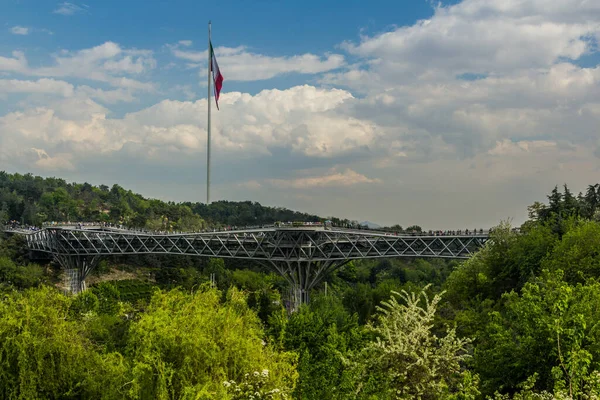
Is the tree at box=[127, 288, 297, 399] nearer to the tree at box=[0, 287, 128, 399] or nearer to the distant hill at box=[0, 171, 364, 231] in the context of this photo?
the tree at box=[0, 287, 128, 399]

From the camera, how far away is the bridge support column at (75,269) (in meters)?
83.5

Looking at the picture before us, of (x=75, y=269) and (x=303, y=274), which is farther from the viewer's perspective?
(x=75, y=269)

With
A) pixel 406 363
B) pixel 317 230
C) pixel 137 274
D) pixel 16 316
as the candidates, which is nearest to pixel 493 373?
pixel 406 363

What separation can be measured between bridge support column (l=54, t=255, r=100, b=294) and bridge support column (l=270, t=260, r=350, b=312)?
3669 centimetres

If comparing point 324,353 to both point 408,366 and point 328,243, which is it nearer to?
point 408,366

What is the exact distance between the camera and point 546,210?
43062 millimetres

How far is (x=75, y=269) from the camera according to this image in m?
84.0

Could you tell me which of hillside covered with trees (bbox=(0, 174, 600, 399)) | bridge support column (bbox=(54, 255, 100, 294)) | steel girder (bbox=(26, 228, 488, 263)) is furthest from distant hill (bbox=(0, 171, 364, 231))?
hillside covered with trees (bbox=(0, 174, 600, 399))

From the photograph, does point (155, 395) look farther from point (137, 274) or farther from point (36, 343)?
point (137, 274)

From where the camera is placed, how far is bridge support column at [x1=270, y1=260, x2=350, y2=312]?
60.1 m

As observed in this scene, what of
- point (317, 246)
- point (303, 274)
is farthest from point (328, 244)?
point (303, 274)

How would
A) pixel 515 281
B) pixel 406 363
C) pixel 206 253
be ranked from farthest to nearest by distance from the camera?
pixel 206 253, pixel 515 281, pixel 406 363

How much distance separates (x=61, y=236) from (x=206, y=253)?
2678 centimetres

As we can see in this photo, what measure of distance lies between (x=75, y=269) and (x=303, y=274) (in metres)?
42.2
